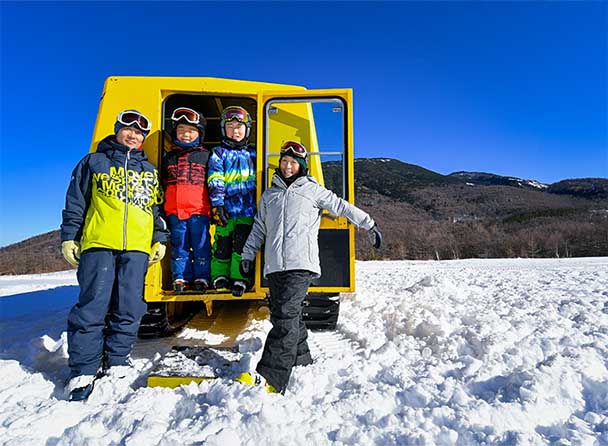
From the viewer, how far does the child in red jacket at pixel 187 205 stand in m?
3.82

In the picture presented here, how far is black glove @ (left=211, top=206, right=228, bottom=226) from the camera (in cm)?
377

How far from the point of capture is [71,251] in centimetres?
297

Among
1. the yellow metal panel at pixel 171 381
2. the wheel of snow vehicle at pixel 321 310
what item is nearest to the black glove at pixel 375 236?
the wheel of snow vehicle at pixel 321 310

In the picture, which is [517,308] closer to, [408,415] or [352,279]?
[352,279]

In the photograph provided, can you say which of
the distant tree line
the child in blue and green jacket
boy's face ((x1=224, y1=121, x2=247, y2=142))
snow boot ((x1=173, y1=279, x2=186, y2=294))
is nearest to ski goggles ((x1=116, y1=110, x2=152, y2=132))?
the child in blue and green jacket

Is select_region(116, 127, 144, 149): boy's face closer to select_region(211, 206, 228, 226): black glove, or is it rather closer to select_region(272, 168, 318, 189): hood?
select_region(211, 206, 228, 226): black glove

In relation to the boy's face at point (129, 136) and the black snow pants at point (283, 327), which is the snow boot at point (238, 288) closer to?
the black snow pants at point (283, 327)

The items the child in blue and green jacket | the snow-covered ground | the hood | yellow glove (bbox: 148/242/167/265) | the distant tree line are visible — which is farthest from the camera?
the distant tree line

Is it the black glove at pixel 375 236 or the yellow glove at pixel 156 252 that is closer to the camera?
the black glove at pixel 375 236

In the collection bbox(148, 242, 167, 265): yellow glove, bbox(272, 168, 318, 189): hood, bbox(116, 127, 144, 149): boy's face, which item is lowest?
bbox(148, 242, 167, 265): yellow glove

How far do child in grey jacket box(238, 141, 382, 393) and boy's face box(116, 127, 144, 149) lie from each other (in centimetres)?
126

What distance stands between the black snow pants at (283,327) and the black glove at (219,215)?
43.0 inches

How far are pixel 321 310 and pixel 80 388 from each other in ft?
7.94

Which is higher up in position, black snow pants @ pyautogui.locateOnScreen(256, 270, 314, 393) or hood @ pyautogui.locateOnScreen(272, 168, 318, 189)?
hood @ pyautogui.locateOnScreen(272, 168, 318, 189)
